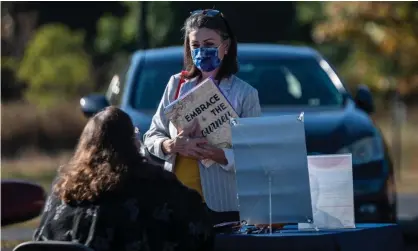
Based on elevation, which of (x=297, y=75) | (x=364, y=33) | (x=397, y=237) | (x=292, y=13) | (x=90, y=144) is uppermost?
(x=292, y=13)

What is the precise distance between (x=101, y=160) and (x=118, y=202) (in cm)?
16

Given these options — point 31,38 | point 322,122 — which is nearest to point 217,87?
point 322,122

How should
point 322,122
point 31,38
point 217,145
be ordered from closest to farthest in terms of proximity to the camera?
point 217,145 → point 322,122 → point 31,38

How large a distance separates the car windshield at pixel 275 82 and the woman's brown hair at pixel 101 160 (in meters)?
3.52

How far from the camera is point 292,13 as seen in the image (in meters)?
23.9

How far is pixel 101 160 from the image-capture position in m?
3.88

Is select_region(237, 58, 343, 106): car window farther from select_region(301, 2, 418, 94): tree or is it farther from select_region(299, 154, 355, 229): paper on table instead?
select_region(301, 2, 418, 94): tree

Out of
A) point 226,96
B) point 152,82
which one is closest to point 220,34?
point 226,96

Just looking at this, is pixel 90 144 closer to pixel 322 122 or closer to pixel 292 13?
pixel 322 122

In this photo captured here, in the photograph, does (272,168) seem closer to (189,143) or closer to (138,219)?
(189,143)

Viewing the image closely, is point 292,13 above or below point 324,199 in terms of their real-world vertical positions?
above

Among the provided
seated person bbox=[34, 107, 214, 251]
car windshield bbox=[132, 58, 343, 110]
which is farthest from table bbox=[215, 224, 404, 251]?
car windshield bbox=[132, 58, 343, 110]

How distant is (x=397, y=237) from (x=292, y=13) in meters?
19.7

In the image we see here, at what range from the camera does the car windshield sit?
7645 millimetres
